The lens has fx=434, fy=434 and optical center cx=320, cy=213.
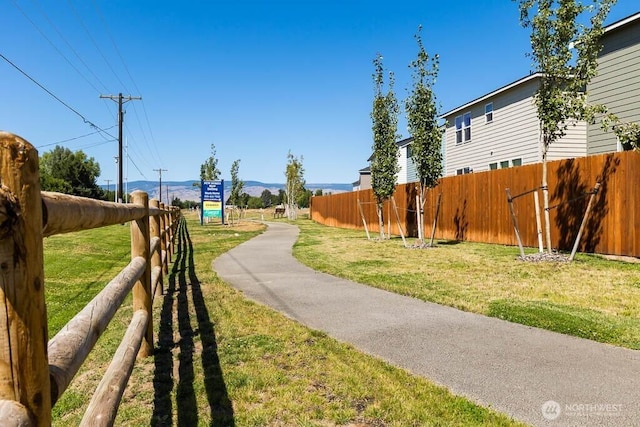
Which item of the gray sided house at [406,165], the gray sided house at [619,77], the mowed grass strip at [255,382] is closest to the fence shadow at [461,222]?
the gray sided house at [619,77]

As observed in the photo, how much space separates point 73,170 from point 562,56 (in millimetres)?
76057

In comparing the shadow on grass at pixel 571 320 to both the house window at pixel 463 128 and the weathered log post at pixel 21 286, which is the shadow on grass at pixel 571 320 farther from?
the house window at pixel 463 128

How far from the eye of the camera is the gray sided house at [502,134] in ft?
58.3

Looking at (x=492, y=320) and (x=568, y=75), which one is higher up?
(x=568, y=75)

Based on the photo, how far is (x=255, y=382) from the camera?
3621 millimetres

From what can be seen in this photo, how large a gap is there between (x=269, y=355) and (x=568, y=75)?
9381 mm

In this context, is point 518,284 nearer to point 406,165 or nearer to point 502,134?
point 502,134

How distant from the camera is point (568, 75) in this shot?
980 centimetres

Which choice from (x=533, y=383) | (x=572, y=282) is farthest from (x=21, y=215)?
(x=572, y=282)

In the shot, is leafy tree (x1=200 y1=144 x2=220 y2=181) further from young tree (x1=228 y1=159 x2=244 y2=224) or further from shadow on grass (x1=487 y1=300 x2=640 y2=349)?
shadow on grass (x1=487 y1=300 x2=640 y2=349)

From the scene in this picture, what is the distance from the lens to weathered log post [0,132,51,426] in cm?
118

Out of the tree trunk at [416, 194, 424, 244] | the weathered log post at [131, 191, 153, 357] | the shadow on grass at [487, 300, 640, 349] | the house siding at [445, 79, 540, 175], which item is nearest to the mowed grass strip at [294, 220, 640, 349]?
the shadow on grass at [487, 300, 640, 349]

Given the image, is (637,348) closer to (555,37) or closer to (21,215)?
(21,215)

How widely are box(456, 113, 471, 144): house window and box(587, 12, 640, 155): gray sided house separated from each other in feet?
28.2
